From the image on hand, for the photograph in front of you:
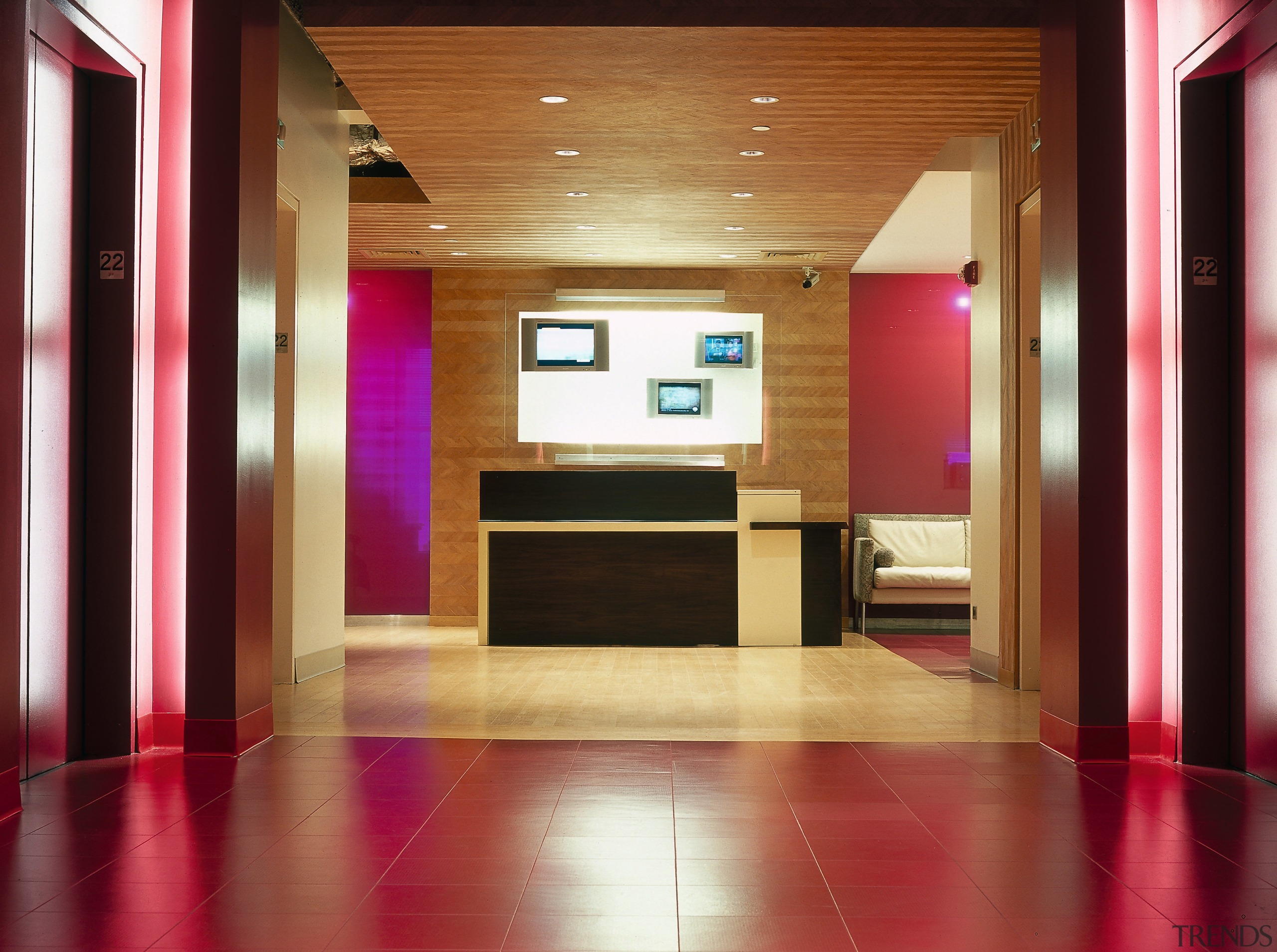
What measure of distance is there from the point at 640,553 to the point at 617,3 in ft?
17.3

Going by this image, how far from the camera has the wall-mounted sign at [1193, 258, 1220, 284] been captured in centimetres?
446

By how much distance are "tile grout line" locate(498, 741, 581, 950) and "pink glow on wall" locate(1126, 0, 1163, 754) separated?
2.32 metres

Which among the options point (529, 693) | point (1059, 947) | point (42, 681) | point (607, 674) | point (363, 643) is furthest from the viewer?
point (363, 643)

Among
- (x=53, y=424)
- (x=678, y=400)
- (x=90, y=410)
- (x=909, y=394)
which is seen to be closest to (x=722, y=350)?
(x=678, y=400)

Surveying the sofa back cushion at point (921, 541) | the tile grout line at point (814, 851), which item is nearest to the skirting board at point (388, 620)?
the sofa back cushion at point (921, 541)

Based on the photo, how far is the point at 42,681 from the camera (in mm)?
4246

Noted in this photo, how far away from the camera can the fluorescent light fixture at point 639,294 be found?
10.8m

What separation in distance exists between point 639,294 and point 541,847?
8.09 metres

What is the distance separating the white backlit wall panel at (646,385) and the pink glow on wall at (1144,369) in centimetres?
630

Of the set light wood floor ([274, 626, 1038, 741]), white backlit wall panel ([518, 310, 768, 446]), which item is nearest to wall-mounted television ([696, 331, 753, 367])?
white backlit wall panel ([518, 310, 768, 446])

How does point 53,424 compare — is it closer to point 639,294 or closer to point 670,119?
point 670,119

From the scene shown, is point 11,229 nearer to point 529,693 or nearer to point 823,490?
point 529,693

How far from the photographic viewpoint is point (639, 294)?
426 inches

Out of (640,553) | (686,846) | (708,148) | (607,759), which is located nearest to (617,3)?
(708,148)
